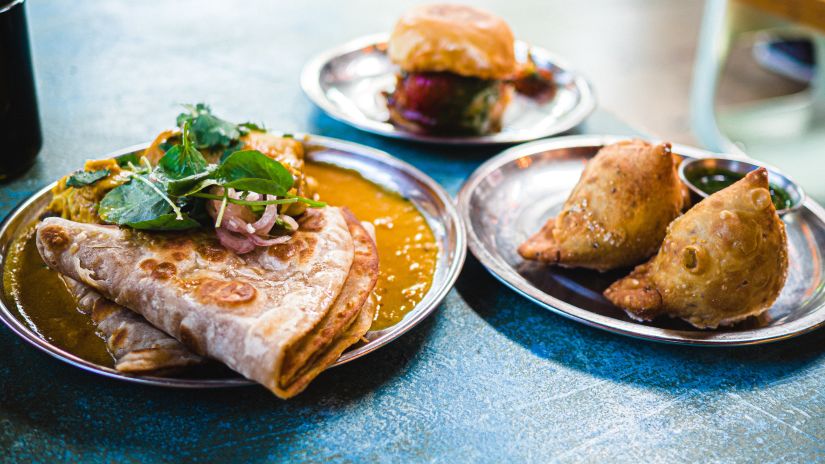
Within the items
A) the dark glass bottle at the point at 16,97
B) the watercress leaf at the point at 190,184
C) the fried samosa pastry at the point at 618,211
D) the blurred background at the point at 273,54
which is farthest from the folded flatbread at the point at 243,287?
the blurred background at the point at 273,54

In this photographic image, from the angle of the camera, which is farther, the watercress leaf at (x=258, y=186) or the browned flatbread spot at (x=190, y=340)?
the watercress leaf at (x=258, y=186)

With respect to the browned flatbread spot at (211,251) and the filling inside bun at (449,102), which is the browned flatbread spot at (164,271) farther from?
the filling inside bun at (449,102)

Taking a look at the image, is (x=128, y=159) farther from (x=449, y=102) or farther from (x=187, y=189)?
(x=449, y=102)

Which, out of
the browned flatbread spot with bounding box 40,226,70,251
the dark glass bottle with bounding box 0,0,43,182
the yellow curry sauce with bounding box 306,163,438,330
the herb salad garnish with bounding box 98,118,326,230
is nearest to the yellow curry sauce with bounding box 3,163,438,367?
the yellow curry sauce with bounding box 306,163,438,330

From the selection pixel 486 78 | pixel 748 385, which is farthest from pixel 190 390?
pixel 486 78

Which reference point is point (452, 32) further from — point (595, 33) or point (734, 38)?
point (595, 33)

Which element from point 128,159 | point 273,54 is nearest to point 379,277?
point 128,159
